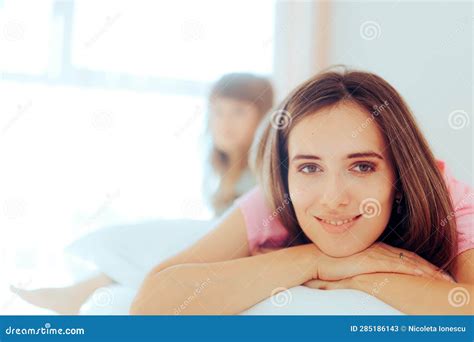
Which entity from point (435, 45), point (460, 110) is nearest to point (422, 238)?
point (460, 110)

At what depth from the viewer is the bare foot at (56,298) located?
1.11 meters

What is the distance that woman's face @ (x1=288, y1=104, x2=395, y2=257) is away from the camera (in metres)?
0.90

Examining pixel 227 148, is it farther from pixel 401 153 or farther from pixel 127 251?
pixel 401 153

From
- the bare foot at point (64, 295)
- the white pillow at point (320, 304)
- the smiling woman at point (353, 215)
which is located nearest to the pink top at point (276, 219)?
the smiling woman at point (353, 215)

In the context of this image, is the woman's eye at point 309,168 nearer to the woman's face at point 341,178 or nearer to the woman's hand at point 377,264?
the woman's face at point 341,178

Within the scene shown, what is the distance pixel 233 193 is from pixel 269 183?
364 mm

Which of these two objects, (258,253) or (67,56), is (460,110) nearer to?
(258,253)

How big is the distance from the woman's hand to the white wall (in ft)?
0.62

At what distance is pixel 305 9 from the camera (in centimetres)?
122

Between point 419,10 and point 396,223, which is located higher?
point 419,10

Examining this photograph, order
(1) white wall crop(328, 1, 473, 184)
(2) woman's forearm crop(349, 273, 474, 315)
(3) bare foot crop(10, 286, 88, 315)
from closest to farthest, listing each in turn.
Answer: (2) woman's forearm crop(349, 273, 474, 315)
(1) white wall crop(328, 1, 473, 184)
(3) bare foot crop(10, 286, 88, 315)

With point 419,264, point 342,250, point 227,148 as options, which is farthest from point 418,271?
point 227,148

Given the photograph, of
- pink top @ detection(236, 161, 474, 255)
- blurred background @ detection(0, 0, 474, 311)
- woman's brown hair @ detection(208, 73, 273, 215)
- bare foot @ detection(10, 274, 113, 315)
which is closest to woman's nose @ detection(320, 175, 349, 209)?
pink top @ detection(236, 161, 474, 255)

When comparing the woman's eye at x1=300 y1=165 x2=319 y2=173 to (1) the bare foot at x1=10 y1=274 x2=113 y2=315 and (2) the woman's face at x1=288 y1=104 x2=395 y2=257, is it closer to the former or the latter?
(2) the woman's face at x1=288 y1=104 x2=395 y2=257
